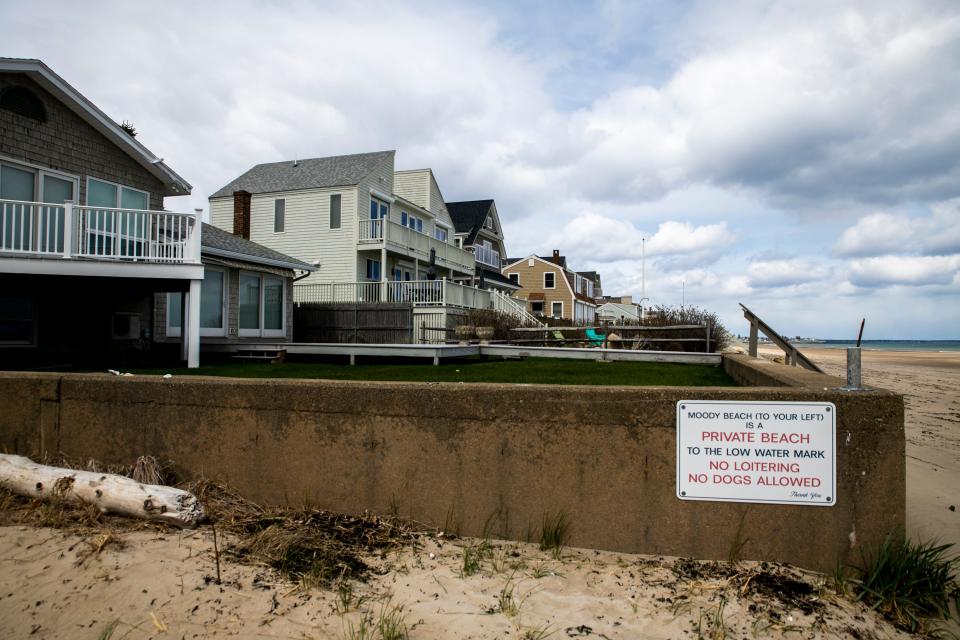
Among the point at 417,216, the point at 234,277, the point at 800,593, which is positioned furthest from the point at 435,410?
the point at 417,216

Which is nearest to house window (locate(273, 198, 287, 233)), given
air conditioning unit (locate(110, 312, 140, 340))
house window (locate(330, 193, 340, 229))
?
house window (locate(330, 193, 340, 229))

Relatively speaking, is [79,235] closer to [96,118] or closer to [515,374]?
[96,118]

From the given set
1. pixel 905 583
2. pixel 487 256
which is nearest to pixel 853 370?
pixel 905 583

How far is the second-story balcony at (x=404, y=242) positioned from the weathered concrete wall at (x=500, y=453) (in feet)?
74.9

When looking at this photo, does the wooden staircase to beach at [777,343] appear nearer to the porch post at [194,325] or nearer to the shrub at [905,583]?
the shrub at [905,583]

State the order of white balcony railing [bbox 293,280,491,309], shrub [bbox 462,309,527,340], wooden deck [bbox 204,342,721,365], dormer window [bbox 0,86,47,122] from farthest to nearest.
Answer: white balcony railing [bbox 293,280,491,309] → shrub [bbox 462,309,527,340] → wooden deck [bbox 204,342,721,365] → dormer window [bbox 0,86,47,122]

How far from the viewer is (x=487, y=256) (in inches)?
1750

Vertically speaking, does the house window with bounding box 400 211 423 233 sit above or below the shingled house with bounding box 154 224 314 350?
above

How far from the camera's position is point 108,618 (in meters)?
3.64

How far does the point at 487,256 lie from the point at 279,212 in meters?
17.8

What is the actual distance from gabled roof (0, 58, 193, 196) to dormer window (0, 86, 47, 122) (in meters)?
0.35

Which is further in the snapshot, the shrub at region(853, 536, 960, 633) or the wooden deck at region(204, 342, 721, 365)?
the wooden deck at region(204, 342, 721, 365)

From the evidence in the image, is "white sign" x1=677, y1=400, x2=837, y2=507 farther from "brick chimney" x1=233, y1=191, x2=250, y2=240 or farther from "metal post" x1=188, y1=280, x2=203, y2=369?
"brick chimney" x1=233, y1=191, x2=250, y2=240

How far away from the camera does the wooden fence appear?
23.7 m
